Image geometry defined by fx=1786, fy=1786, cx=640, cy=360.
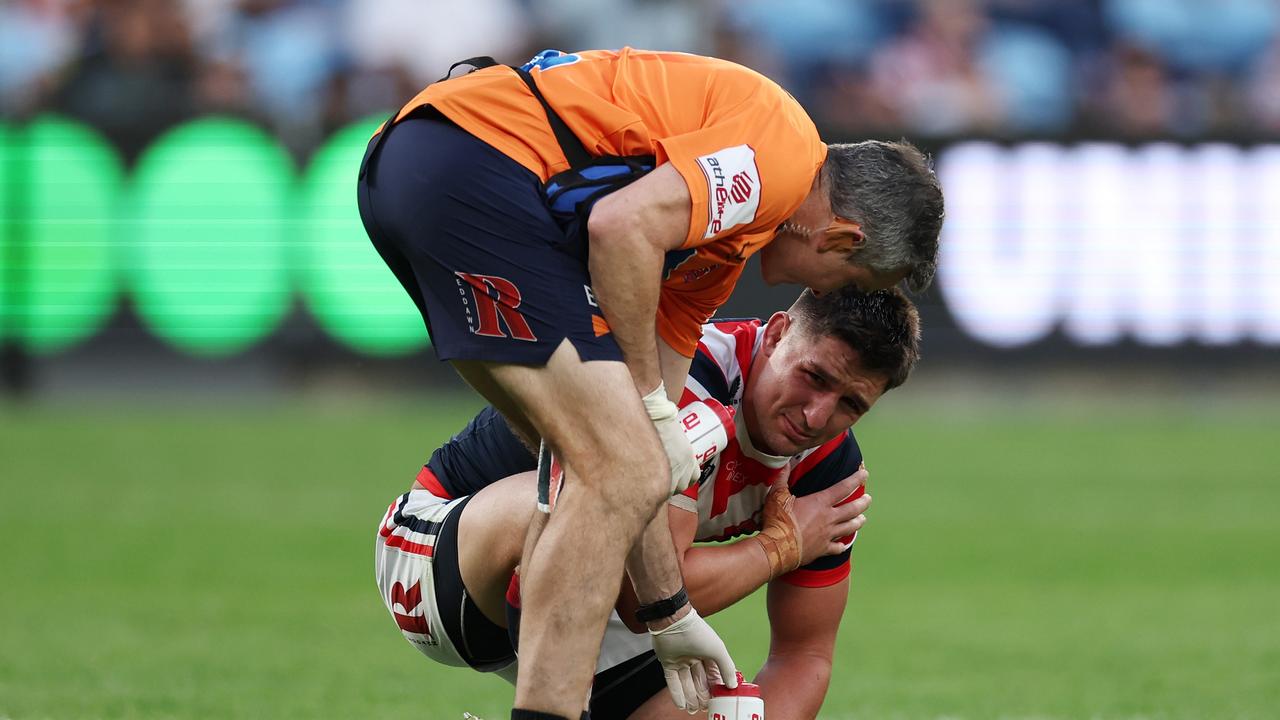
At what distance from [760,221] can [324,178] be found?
1038 centimetres

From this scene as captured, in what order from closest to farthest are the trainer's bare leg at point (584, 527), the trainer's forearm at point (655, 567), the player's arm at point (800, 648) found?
1. the trainer's bare leg at point (584, 527)
2. the trainer's forearm at point (655, 567)
3. the player's arm at point (800, 648)

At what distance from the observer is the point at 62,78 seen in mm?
15086

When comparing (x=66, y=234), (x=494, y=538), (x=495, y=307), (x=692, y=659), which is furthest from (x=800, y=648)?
(x=66, y=234)

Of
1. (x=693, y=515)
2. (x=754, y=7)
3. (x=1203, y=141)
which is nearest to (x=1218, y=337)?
(x=1203, y=141)

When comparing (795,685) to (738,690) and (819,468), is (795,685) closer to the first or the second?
(738,690)

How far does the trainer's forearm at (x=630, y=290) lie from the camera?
4.48 m

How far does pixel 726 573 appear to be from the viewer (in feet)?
16.7

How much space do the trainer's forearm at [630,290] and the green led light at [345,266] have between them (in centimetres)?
991

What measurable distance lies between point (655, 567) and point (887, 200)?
3.99 ft

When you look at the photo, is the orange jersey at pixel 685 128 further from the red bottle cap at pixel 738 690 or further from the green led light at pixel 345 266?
the green led light at pixel 345 266

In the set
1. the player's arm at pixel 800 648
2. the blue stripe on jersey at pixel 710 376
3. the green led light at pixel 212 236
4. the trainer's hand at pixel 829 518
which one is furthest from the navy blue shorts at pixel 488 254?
the green led light at pixel 212 236

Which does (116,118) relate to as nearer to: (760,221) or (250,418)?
(250,418)

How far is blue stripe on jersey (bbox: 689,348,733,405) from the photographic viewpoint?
17.6ft

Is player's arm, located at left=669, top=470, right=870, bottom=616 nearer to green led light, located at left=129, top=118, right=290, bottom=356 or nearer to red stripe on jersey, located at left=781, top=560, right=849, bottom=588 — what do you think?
red stripe on jersey, located at left=781, top=560, right=849, bottom=588
